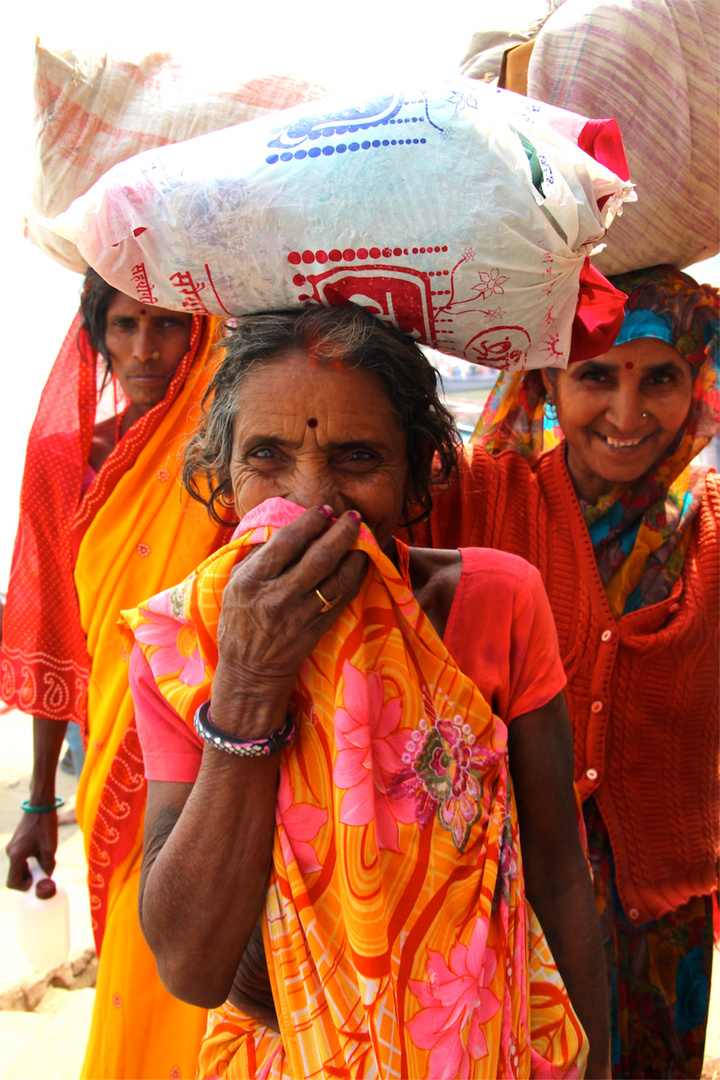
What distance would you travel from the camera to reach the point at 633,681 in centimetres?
190

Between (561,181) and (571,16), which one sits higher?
(571,16)

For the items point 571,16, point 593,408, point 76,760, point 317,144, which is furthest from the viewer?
point 76,760

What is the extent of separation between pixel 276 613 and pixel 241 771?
224mm

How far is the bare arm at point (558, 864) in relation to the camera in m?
1.36

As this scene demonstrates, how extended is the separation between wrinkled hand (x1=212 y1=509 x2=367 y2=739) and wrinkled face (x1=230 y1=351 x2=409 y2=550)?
0.11 m

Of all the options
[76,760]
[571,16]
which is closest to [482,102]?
[571,16]

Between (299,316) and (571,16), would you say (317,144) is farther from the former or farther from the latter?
(571,16)

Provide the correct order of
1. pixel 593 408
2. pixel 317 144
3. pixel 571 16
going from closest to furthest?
pixel 317 144 < pixel 571 16 < pixel 593 408

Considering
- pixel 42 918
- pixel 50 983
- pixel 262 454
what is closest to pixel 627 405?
pixel 262 454

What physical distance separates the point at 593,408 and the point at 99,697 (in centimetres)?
150

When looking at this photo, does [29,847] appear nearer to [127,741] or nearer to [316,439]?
[127,741]

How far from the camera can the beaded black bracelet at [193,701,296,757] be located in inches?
43.3

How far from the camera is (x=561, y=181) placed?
1124mm

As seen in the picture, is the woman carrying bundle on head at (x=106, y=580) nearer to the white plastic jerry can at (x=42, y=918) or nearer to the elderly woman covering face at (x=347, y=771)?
the white plastic jerry can at (x=42, y=918)
